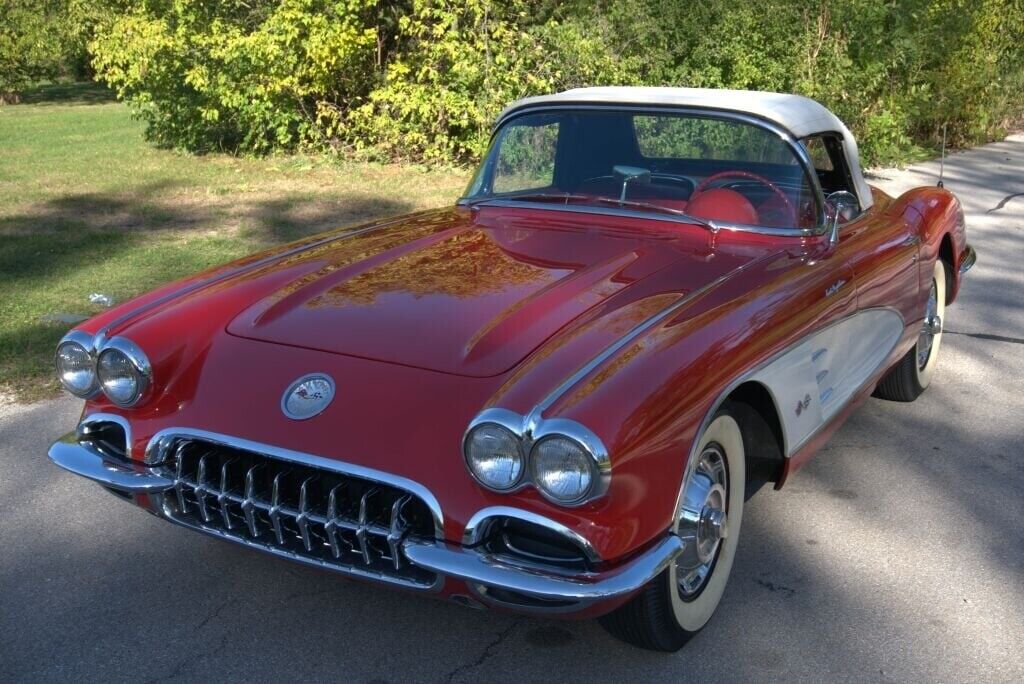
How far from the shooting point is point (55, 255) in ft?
26.3

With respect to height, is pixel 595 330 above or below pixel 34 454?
above

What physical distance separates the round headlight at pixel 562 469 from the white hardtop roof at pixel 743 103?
6.55 ft

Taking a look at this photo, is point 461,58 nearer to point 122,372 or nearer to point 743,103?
point 743,103

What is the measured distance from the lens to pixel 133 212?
32.2 feet

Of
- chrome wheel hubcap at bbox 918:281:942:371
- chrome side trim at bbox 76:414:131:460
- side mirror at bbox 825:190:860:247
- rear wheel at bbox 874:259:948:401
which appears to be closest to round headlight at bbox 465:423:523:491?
chrome side trim at bbox 76:414:131:460

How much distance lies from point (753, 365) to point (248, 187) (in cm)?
887

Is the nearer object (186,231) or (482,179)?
(482,179)

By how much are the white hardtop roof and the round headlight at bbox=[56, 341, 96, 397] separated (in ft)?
6.82

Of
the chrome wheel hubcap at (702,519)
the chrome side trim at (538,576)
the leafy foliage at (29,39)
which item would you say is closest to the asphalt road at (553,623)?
the chrome wheel hubcap at (702,519)

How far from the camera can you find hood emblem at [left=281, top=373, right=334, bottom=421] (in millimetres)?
2943

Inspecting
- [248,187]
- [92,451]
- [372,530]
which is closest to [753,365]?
[372,530]

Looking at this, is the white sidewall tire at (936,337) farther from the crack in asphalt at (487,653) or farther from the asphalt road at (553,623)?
the crack in asphalt at (487,653)

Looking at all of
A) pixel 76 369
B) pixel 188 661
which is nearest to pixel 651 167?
pixel 76 369

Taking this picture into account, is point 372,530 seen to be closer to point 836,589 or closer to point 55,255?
point 836,589
